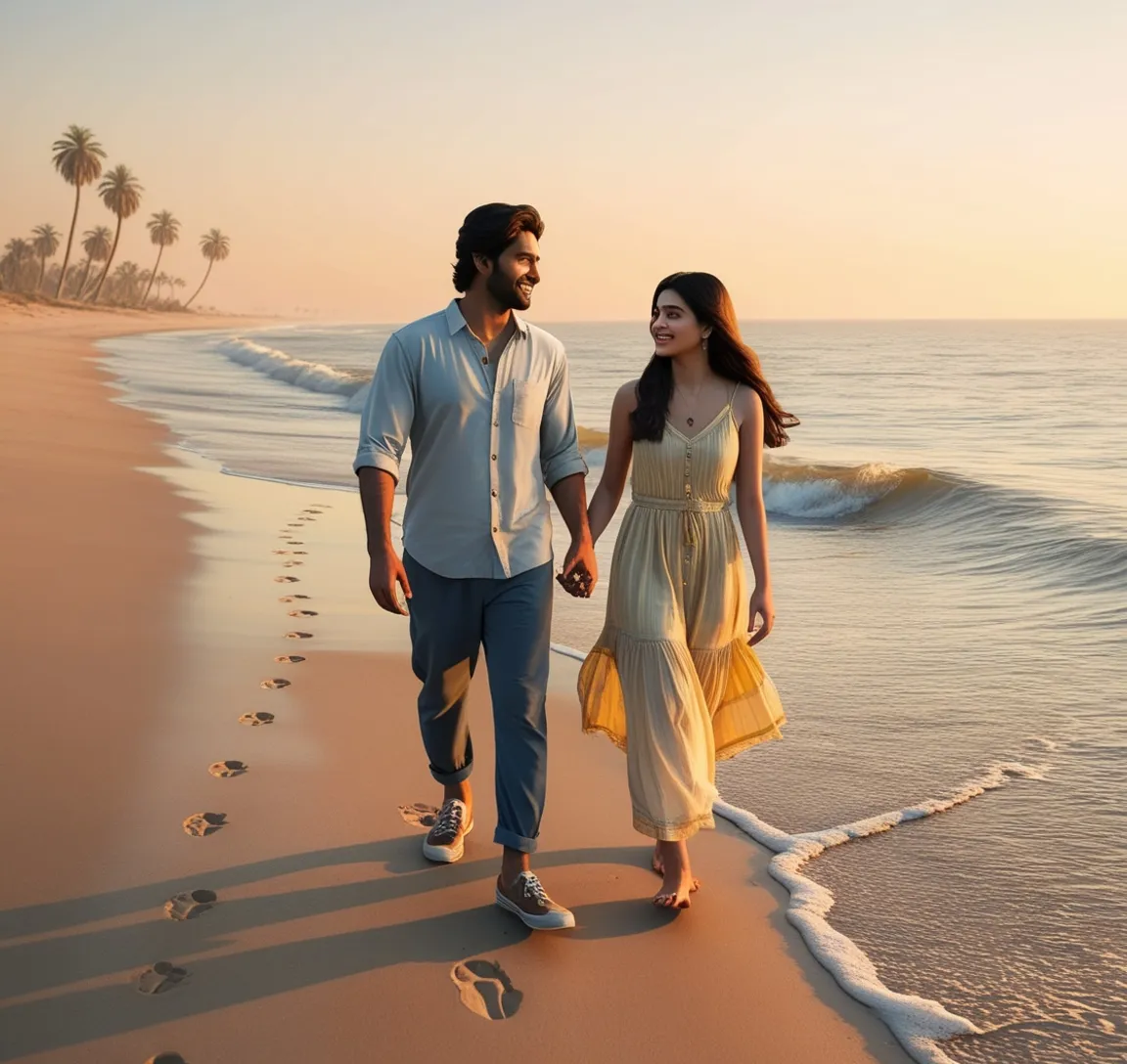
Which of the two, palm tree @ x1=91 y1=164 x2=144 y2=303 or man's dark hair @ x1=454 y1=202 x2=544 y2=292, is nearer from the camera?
man's dark hair @ x1=454 y1=202 x2=544 y2=292

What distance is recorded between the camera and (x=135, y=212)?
107 meters

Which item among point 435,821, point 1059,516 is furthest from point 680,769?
point 1059,516

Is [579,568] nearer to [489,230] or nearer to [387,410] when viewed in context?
[387,410]

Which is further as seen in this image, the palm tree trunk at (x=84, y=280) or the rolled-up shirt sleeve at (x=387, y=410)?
the palm tree trunk at (x=84, y=280)

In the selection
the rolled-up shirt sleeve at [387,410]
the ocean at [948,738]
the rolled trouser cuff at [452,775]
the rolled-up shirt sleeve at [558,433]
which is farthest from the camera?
the rolled trouser cuff at [452,775]

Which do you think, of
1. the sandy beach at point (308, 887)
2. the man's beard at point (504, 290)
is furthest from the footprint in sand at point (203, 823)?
the man's beard at point (504, 290)

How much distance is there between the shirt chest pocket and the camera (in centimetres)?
343

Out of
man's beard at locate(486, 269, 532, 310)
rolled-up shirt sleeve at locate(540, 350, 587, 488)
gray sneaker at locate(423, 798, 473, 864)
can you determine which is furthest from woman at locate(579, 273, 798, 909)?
gray sneaker at locate(423, 798, 473, 864)

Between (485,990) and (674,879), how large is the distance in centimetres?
75

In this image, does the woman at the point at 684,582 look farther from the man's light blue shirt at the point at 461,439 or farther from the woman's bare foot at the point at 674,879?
the man's light blue shirt at the point at 461,439

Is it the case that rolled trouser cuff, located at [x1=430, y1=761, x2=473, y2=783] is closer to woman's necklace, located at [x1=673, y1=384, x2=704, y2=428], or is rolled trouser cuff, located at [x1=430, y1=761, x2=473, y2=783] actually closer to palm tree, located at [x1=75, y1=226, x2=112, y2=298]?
woman's necklace, located at [x1=673, y1=384, x2=704, y2=428]

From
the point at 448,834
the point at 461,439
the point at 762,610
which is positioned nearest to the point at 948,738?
the point at 762,610

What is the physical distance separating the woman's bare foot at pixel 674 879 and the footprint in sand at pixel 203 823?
144 centimetres

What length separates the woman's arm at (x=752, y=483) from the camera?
361cm
